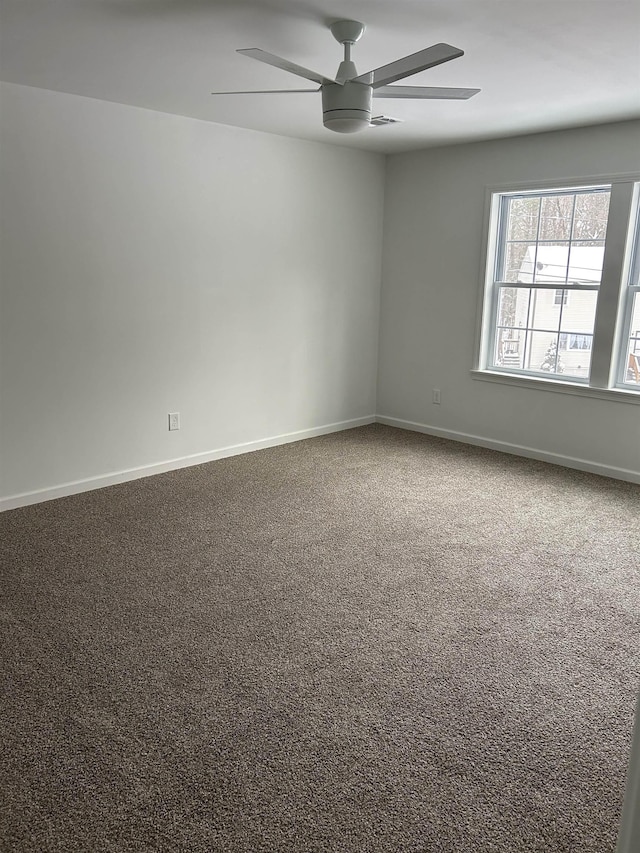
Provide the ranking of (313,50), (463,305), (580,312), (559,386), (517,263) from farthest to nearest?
(463,305)
(517,263)
(559,386)
(580,312)
(313,50)

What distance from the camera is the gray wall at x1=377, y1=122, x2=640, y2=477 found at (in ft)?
15.4

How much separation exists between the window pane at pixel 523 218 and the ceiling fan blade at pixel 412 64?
102 inches

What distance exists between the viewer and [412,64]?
8.14 feet

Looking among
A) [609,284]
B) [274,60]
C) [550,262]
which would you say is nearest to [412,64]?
[274,60]

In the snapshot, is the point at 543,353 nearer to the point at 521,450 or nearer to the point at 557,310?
the point at 557,310

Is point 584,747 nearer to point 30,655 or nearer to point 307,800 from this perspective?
point 307,800

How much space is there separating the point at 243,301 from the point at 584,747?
377cm

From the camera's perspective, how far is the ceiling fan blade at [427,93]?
9.27 feet

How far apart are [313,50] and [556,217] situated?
258 centimetres

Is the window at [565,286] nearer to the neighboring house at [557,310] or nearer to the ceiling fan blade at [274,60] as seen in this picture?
the neighboring house at [557,310]

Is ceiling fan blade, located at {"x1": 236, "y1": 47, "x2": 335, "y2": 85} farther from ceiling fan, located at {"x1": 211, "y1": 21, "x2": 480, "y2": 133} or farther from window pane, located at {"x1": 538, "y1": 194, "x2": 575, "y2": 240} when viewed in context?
window pane, located at {"x1": 538, "y1": 194, "x2": 575, "y2": 240}

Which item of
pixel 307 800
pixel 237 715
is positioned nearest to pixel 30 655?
pixel 237 715

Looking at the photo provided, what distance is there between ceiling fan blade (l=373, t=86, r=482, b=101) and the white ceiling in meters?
0.19

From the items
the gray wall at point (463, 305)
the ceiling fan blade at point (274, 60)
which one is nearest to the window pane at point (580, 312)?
the gray wall at point (463, 305)
